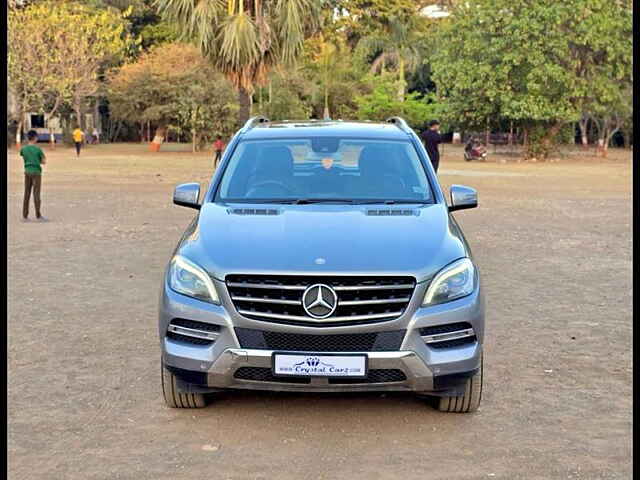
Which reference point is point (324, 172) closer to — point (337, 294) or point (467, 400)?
point (337, 294)

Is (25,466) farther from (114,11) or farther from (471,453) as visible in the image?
(114,11)

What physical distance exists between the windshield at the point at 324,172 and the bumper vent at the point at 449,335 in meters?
1.31

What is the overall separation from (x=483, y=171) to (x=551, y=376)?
28.2 metres

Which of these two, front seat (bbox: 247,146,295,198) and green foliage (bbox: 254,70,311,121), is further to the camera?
green foliage (bbox: 254,70,311,121)

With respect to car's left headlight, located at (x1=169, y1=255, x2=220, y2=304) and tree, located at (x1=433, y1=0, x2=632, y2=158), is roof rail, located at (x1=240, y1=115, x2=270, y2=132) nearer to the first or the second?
car's left headlight, located at (x1=169, y1=255, x2=220, y2=304)

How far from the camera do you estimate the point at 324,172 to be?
636 cm

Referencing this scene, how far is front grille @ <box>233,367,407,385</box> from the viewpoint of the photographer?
478cm

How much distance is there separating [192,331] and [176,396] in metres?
0.61

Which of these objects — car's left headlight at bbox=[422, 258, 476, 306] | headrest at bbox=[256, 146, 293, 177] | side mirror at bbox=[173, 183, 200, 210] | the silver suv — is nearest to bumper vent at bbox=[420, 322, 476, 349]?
the silver suv

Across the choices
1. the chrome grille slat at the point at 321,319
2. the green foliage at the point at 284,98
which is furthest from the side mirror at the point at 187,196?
the green foliage at the point at 284,98

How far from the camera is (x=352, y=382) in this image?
4797 millimetres

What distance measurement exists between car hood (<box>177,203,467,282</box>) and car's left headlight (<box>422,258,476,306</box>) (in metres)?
0.04

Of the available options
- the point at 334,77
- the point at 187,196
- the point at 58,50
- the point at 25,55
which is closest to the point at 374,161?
the point at 187,196

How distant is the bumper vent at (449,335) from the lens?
4828 millimetres
